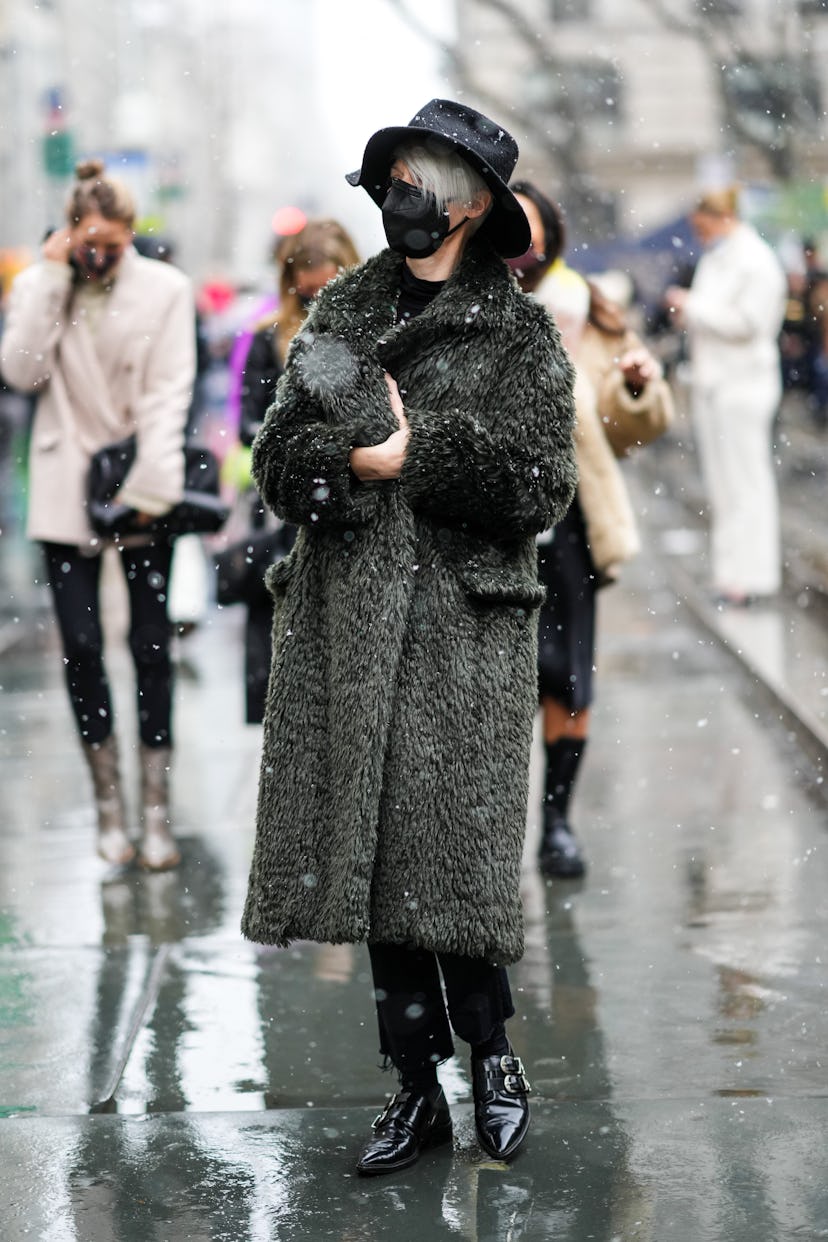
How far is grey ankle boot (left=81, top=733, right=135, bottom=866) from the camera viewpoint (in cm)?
633

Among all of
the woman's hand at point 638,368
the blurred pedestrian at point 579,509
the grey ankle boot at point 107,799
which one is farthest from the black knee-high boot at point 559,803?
the grey ankle boot at point 107,799

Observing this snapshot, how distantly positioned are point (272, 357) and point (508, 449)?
241 cm

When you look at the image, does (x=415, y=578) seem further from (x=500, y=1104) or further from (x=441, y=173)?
(x=500, y=1104)

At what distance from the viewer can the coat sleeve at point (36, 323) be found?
606 centimetres

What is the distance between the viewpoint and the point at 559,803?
20.2 feet

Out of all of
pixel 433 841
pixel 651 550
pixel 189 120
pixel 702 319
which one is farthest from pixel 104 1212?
pixel 189 120

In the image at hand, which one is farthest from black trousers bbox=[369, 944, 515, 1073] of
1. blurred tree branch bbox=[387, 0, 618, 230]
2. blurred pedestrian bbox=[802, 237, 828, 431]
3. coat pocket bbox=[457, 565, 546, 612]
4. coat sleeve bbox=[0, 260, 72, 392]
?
blurred pedestrian bbox=[802, 237, 828, 431]

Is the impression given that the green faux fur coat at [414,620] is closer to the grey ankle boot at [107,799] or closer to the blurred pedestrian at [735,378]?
the grey ankle boot at [107,799]

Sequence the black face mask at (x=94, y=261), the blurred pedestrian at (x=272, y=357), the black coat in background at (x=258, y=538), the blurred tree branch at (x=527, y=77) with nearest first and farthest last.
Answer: the blurred pedestrian at (x=272, y=357)
the black coat in background at (x=258, y=538)
the black face mask at (x=94, y=261)
the blurred tree branch at (x=527, y=77)

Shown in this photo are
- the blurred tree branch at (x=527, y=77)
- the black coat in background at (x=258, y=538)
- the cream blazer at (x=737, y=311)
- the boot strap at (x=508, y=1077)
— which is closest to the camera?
the boot strap at (x=508, y=1077)

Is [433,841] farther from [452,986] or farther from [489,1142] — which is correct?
[489,1142]

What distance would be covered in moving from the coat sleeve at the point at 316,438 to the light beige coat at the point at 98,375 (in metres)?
2.30

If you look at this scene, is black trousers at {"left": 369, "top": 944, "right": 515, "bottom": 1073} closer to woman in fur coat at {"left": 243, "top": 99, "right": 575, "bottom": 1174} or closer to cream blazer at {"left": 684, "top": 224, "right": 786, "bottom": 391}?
woman in fur coat at {"left": 243, "top": 99, "right": 575, "bottom": 1174}

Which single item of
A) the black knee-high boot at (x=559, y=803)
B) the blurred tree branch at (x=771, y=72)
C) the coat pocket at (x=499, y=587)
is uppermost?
the blurred tree branch at (x=771, y=72)
